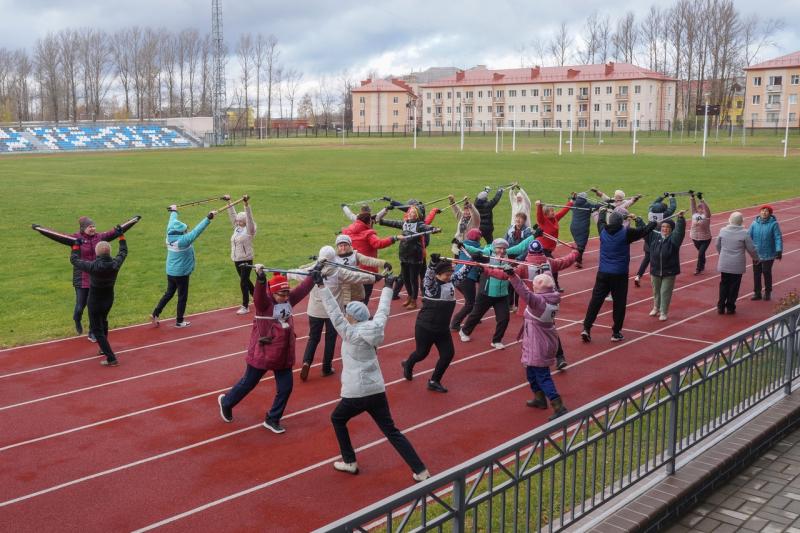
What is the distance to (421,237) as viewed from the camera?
533 inches

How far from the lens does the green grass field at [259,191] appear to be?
1619cm

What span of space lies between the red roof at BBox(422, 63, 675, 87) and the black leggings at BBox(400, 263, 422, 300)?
3568 inches

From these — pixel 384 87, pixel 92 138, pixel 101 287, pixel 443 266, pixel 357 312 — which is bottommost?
pixel 101 287

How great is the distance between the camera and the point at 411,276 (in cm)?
1382

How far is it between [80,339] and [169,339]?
4.46 feet

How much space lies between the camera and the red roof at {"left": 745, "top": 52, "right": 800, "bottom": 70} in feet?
295

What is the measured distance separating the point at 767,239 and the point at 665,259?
2609 mm

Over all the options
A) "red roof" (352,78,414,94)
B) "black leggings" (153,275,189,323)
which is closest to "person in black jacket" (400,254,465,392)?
"black leggings" (153,275,189,323)

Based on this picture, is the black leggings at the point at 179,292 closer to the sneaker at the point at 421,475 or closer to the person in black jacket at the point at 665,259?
the sneaker at the point at 421,475

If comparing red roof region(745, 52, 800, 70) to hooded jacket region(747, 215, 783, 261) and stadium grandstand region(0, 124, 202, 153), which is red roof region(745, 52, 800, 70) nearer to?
stadium grandstand region(0, 124, 202, 153)

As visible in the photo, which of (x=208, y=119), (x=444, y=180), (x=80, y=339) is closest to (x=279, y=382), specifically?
(x=80, y=339)

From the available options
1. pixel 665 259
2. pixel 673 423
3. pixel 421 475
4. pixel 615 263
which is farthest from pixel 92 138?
pixel 673 423

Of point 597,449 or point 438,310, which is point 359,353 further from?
point 438,310

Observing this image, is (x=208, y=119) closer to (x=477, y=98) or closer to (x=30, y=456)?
(x=477, y=98)
